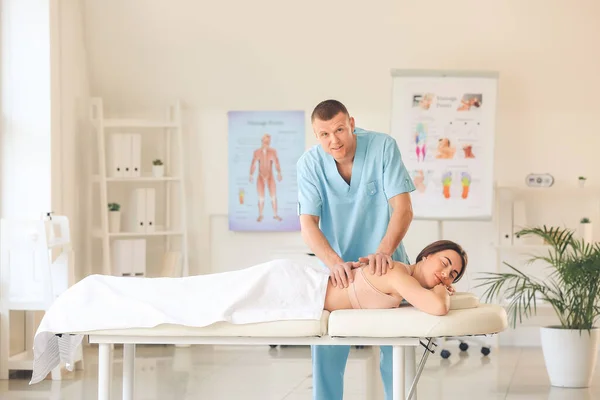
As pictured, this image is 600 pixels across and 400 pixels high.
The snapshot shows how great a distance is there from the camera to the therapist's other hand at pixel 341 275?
2.76 meters

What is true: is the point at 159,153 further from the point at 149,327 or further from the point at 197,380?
the point at 149,327

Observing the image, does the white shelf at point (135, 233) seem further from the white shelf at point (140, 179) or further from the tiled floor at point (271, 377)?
the tiled floor at point (271, 377)

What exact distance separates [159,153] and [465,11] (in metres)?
2.11

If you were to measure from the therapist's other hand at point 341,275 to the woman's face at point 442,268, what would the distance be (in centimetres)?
21

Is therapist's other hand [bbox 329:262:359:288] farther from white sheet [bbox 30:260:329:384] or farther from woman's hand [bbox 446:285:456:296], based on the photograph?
woman's hand [bbox 446:285:456:296]

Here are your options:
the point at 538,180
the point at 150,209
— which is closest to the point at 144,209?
the point at 150,209

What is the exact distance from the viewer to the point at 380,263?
Result: 8.98 ft

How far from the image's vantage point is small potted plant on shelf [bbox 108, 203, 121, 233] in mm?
6062

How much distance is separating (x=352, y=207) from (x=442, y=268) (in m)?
0.54

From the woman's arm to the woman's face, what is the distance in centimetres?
6

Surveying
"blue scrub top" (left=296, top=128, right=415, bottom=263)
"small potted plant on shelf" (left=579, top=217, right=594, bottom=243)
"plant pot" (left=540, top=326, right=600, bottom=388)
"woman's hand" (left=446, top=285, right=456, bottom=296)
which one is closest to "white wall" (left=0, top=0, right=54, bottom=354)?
"blue scrub top" (left=296, top=128, right=415, bottom=263)

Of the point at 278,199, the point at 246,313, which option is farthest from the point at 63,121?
the point at 246,313

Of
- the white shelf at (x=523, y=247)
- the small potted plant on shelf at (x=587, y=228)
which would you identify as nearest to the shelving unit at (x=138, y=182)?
the white shelf at (x=523, y=247)

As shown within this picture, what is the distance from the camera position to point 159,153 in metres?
6.37
